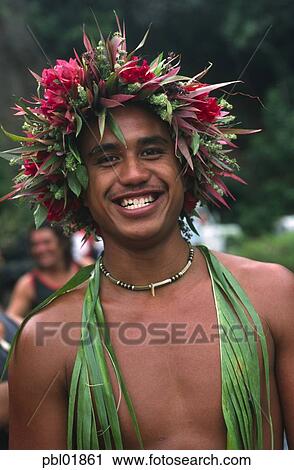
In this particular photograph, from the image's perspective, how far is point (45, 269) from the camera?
7.82 meters

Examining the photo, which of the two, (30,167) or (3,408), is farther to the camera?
(3,408)

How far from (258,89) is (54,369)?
24.2m

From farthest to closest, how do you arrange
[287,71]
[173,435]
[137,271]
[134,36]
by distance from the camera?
[287,71] < [134,36] < [137,271] < [173,435]

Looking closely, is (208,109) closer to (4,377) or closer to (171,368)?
(171,368)

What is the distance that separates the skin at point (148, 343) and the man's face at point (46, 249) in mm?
4145

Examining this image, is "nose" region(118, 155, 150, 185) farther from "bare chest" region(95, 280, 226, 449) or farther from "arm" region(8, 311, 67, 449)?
"arm" region(8, 311, 67, 449)

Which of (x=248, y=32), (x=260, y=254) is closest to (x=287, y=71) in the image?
(x=248, y=32)

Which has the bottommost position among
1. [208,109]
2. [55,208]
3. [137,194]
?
[55,208]

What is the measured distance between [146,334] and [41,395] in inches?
16.9

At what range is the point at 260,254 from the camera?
1439 cm

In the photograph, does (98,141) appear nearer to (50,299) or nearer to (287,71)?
(50,299)

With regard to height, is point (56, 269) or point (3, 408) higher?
point (3, 408)

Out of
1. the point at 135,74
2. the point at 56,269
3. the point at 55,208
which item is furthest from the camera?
the point at 56,269

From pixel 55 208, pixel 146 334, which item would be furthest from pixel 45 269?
pixel 146 334
